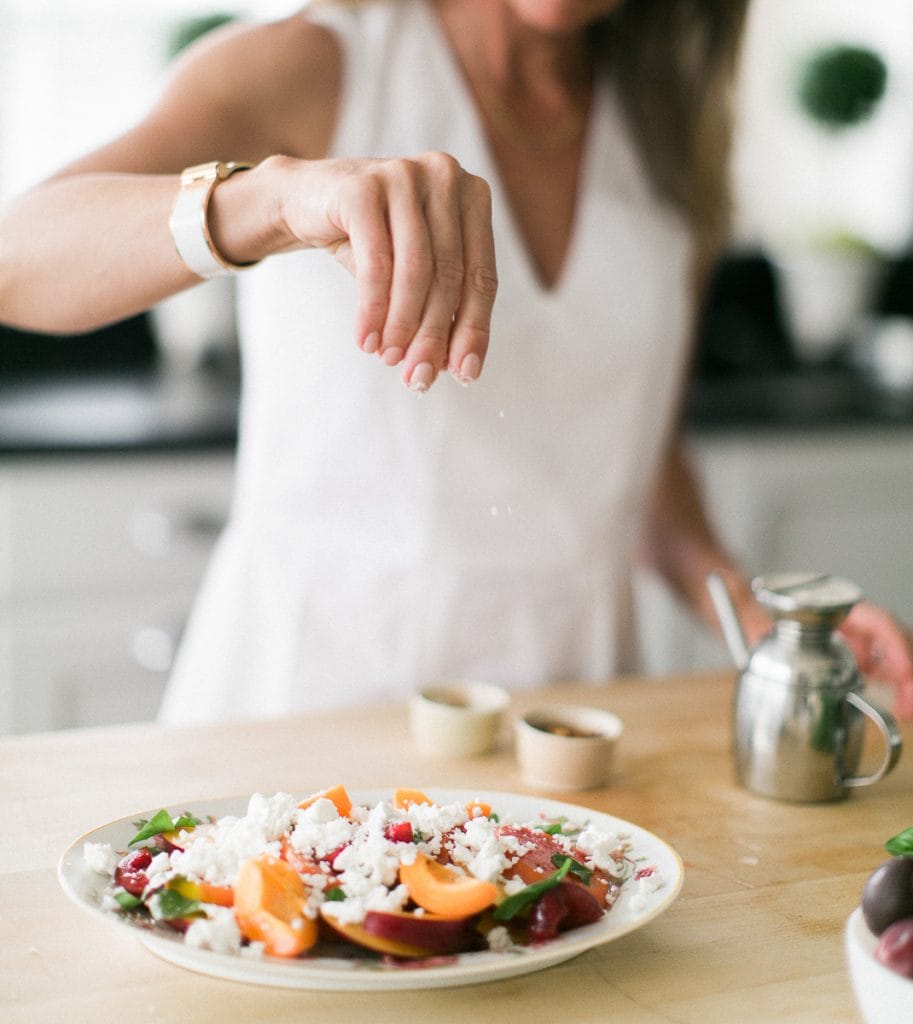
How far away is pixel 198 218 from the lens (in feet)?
3.12

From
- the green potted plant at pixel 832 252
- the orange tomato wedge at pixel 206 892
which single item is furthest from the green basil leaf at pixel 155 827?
the green potted plant at pixel 832 252

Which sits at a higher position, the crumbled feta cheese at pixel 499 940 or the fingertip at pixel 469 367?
the fingertip at pixel 469 367

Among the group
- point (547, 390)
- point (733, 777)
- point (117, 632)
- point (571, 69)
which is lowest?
point (117, 632)

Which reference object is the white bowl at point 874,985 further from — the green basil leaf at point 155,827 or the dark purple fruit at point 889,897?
the green basil leaf at point 155,827

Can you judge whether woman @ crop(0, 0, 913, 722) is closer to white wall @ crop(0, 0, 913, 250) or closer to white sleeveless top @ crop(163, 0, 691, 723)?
white sleeveless top @ crop(163, 0, 691, 723)

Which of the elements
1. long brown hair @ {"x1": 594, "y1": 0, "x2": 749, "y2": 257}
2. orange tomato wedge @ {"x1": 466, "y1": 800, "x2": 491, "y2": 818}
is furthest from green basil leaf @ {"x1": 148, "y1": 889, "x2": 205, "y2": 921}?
long brown hair @ {"x1": 594, "y1": 0, "x2": 749, "y2": 257}

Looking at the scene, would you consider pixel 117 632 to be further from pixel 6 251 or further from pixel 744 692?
pixel 744 692

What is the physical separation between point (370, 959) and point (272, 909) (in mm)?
62

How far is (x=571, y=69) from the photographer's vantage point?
1568 mm

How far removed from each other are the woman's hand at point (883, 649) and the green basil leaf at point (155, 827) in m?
0.73

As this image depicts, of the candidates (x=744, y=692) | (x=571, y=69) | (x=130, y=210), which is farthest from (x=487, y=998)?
(x=571, y=69)

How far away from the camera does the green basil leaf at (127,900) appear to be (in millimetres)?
753

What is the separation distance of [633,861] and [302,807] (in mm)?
219

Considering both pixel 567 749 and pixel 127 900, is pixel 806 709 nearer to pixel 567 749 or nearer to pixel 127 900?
pixel 567 749
